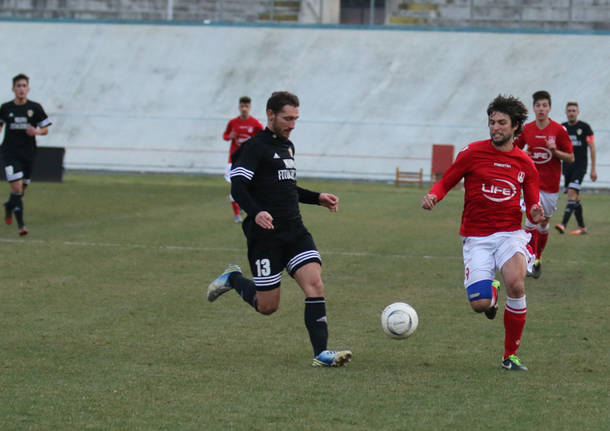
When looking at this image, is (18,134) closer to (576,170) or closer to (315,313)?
(576,170)

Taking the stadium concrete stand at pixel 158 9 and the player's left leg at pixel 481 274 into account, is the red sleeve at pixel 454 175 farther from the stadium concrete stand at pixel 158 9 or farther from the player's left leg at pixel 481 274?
the stadium concrete stand at pixel 158 9

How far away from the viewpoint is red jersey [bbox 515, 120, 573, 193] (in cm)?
1249

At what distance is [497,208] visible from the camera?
765cm

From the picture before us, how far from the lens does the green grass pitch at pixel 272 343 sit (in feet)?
19.0

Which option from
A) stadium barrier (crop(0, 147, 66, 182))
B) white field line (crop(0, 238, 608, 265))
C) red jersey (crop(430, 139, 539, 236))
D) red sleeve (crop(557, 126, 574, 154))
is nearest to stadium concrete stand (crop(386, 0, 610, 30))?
stadium barrier (crop(0, 147, 66, 182))

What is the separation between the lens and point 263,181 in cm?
759

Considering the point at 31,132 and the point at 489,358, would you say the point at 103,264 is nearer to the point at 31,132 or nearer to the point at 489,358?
the point at 31,132

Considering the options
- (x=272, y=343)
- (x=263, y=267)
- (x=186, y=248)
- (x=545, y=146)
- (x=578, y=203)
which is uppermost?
(x=545, y=146)

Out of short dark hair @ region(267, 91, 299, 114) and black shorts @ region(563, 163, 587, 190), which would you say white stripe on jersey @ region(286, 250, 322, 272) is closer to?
short dark hair @ region(267, 91, 299, 114)

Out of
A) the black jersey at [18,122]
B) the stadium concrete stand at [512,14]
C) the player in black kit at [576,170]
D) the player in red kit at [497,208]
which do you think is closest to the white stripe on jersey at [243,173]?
the player in red kit at [497,208]

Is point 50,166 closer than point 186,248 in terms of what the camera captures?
No

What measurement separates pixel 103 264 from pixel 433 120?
24317 millimetres

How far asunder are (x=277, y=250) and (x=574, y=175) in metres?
11.5

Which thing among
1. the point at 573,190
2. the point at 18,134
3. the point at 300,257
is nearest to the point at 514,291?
the point at 300,257
